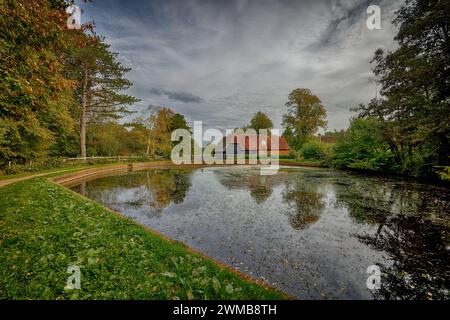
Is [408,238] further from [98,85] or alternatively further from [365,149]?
[98,85]

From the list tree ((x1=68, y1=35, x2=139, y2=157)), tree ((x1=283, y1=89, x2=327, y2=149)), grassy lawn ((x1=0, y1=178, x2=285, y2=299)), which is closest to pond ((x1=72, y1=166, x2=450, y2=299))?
grassy lawn ((x1=0, y1=178, x2=285, y2=299))

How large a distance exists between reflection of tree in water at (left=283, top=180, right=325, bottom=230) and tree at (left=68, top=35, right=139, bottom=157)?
69.5 ft

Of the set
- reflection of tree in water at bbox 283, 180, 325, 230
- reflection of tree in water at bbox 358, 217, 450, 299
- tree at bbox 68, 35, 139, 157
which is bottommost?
reflection of tree in water at bbox 358, 217, 450, 299

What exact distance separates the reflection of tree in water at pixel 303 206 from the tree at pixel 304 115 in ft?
94.5

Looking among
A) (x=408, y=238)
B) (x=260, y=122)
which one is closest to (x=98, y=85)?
(x=408, y=238)

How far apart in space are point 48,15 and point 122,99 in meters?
19.7

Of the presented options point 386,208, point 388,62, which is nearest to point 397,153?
point 388,62

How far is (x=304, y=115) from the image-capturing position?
38.4 m

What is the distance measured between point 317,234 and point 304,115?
119ft

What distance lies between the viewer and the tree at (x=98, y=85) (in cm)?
2042

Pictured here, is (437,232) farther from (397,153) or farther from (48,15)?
(397,153)

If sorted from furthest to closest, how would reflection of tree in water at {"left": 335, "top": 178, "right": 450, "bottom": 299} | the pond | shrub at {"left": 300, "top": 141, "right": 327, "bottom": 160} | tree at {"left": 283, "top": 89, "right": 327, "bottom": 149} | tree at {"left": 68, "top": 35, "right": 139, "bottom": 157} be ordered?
tree at {"left": 283, "top": 89, "right": 327, "bottom": 149}, shrub at {"left": 300, "top": 141, "right": 327, "bottom": 160}, tree at {"left": 68, "top": 35, "right": 139, "bottom": 157}, the pond, reflection of tree in water at {"left": 335, "top": 178, "right": 450, "bottom": 299}

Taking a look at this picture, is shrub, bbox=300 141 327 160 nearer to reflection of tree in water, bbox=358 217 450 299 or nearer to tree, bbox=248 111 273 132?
tree, bbox=248 111 273 132

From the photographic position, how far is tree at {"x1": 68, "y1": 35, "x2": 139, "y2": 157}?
67.0 ft
